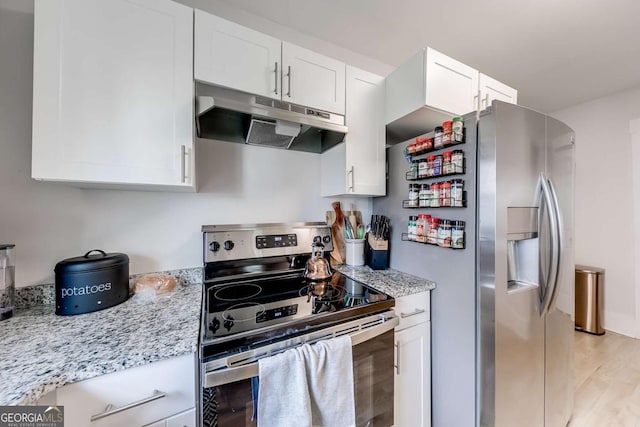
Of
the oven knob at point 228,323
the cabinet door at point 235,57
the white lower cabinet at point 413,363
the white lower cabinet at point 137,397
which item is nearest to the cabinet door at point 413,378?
the white lower cabinet at point 413,363

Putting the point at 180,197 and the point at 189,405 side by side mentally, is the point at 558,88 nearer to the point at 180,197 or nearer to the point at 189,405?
the point at 180,197

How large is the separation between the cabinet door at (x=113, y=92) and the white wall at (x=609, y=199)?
4049 mm

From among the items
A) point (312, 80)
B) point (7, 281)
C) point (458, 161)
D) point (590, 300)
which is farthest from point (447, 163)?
point (590, 300)

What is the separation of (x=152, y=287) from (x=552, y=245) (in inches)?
79.2

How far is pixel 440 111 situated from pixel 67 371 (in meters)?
1.87

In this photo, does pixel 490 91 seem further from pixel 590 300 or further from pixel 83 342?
pixel 590 300

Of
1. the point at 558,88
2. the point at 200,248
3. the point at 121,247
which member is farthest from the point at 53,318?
the point at 558,88

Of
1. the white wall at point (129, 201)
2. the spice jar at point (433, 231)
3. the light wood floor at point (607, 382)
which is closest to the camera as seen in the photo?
the white wall at point (129, 201)

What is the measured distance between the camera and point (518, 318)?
44.0 inches

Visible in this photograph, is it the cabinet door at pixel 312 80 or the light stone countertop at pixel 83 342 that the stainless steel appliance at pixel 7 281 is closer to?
the light stone countertop at pixel 83 342

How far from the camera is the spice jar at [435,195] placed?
124cm

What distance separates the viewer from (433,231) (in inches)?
50.2

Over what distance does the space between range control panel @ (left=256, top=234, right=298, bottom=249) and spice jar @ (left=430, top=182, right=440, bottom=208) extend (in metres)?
0.85

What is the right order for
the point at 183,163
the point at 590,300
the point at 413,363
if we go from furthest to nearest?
the point at 590,300 < the point at 413,363 < the point at 183,163
